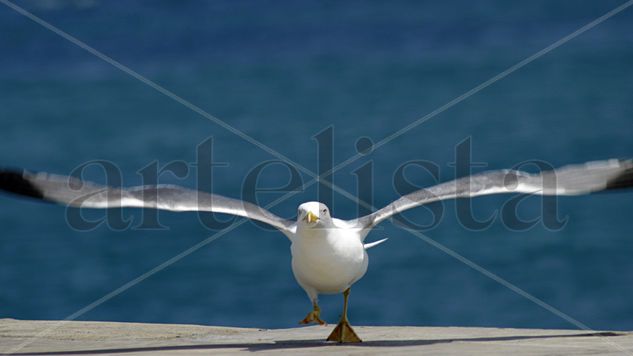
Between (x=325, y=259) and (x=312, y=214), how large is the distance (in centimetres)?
35

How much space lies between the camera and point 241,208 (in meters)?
9.73

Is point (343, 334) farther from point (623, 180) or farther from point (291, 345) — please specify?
point (623, 180)

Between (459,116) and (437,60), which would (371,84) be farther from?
(459,116)

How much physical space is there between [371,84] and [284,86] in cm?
287

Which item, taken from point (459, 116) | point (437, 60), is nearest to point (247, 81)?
point (437, 60)

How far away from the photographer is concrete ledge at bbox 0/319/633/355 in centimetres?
849

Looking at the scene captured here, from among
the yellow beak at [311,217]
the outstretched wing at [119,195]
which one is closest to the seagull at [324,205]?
the outstretched wing at [119,195]

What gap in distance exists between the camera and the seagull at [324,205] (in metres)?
9.24

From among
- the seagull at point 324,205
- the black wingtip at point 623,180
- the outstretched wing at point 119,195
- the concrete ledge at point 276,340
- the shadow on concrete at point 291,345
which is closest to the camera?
the concrete ledge at point 276,340

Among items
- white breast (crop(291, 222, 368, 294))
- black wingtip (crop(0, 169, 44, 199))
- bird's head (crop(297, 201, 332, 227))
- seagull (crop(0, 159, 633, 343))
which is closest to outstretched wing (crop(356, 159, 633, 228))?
seagull (crop(0, 159, 633, 343))

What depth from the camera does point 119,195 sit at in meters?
9.52

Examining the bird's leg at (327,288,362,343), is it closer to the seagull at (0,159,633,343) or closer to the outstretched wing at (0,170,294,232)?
the seagull at (0,159,633,343)

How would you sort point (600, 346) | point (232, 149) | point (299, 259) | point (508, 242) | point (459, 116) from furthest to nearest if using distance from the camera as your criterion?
point (459, 116)
point (232, 149)
point (508, 242)
point (299, 259)
point (600, 346)

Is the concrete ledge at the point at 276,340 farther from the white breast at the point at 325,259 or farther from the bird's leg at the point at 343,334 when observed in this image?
the white breast at the point at 325,259
